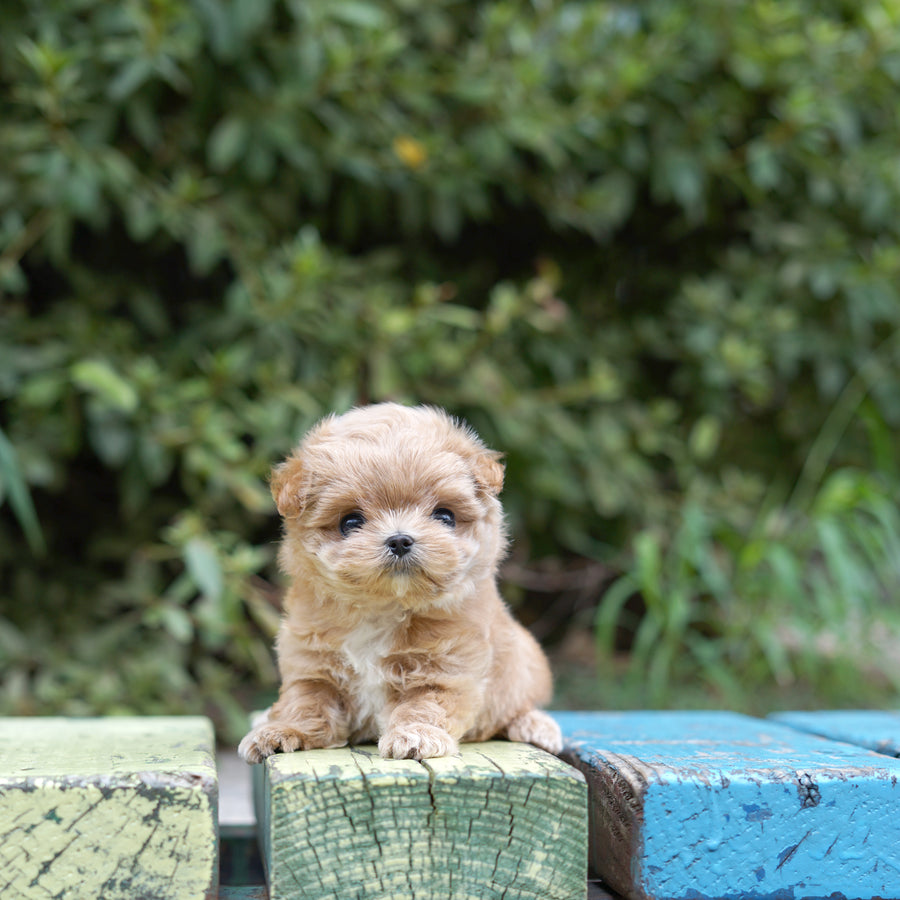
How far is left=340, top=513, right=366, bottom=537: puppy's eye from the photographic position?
2.06 metres

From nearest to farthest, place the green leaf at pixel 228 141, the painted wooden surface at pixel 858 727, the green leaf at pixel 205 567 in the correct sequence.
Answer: the painted wooden surface at pixel 858 727 < the green leaf at pixel 205 567 < the green leaf at pixel 228 141

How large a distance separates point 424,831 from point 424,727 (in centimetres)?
23

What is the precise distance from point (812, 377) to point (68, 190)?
13.4ft

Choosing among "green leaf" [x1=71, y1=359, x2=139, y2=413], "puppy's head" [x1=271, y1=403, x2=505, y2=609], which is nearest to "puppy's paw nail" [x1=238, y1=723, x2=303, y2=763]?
"puppy's head" [x1=271, y1=403, x2=505, y2=609]

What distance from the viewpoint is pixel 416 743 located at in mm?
1948

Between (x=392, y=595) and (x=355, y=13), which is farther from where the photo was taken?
(x=355, y=13)

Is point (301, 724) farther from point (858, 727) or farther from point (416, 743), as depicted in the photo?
point (858, 727)

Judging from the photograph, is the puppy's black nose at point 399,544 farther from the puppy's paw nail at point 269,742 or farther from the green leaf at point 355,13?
the green leaf at point 355,13

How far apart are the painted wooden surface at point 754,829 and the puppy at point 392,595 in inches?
14.9

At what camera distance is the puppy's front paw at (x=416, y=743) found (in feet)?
6.38

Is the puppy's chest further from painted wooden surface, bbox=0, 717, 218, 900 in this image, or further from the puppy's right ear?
painted wooden surface, bbox=0, 717, 218, 900

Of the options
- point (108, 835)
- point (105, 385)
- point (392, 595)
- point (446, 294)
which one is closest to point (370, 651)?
point (392, 595)

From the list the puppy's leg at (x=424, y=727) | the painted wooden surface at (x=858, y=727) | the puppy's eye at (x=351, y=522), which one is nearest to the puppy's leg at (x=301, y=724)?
the puppy's leg at (x=424, y=727)

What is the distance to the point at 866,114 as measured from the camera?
545cm
